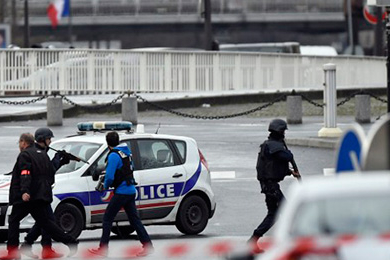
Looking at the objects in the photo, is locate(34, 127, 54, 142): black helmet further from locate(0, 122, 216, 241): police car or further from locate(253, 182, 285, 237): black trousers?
locate(253, 182, 285, 237): black trousers

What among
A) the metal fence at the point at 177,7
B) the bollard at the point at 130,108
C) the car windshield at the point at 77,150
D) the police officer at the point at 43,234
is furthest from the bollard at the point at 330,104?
the metal fence at the point at 177,7

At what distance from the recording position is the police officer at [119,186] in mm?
15016

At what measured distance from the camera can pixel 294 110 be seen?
3425 centimetres

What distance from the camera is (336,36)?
115812 mm

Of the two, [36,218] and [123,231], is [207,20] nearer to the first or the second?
[123,231]

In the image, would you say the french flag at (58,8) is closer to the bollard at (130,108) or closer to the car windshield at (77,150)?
the bollard at (130,108)

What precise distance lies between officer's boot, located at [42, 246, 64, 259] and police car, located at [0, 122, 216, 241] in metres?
1.28

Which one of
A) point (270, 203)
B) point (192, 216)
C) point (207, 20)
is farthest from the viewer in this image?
point (207, 20)

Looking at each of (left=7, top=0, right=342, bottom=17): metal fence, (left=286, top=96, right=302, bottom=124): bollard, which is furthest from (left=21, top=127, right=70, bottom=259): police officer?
(left=7, top=0, right=342, bottom=17): metal fence

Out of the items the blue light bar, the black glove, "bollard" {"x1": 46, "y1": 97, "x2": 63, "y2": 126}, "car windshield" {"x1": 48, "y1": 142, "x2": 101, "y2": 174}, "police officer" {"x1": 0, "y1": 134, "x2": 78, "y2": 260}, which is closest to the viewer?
"police officer" {"x1": 0, "y1": 134, "x2": 78, "y2": 260}

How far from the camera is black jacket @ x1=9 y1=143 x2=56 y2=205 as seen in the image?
14.7 m

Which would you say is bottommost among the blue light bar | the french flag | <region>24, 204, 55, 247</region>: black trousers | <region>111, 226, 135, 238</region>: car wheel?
<region>111, 226, 135, 238</region>: car wheel

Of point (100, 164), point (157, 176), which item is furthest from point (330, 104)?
point (100, 164)

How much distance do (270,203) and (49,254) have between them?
104 inches
